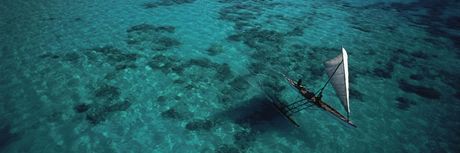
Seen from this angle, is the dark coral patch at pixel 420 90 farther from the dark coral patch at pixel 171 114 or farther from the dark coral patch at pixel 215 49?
the dark coral patch at pixel 171 114

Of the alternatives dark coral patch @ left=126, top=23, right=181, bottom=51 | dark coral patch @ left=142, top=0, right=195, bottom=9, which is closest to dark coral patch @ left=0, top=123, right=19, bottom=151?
dark coral patch @ left=126, top=23, right=181, bottom=51

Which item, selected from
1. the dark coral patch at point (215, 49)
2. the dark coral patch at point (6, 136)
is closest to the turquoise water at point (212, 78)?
the dark coral patch at point (6, 136)

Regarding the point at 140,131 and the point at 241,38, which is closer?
the point at 140,131

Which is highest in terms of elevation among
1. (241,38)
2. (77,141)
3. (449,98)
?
(241,38)

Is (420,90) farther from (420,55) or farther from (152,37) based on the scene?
(152,37)

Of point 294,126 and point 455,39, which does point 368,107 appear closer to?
point 294,126

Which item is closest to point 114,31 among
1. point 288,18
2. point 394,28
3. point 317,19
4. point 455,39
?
point 288,18
